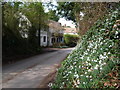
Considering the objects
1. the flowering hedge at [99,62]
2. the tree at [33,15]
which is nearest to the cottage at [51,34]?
the tree at [33,15]

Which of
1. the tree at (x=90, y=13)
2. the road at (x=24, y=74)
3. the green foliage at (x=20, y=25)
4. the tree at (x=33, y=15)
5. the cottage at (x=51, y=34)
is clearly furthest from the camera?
the cottage at (x=51, y=34)

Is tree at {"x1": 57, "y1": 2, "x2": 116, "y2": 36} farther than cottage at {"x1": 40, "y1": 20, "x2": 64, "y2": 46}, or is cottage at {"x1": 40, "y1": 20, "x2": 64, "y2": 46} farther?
cottage at {"x1": 40, "y1": 20, "x2": 64, "y2": 46}

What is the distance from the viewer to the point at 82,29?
9.46 meters

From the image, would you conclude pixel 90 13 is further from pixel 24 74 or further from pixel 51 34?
pixel 51 34

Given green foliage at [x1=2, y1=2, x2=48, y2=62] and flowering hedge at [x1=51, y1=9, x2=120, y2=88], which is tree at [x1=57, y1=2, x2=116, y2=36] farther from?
green foliage at [x1=2, y1=2, x2=48, y2=62]

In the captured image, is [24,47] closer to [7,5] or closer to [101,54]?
[7,5]

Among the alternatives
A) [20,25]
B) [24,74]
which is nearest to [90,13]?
[24,74]

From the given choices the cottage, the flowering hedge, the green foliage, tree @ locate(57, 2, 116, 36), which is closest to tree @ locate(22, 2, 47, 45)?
the green foliage

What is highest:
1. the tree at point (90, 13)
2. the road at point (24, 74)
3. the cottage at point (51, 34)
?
the tree at point (90, 13)

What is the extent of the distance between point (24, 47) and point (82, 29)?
12523mm

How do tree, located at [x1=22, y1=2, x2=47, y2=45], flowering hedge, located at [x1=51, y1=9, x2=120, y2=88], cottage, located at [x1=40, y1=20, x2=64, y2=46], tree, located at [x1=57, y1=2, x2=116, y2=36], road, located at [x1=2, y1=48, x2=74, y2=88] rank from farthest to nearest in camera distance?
cottage, located at [x1=40, y1=20, x2=64, y2=46] < tree, located at [x1=22, y1=2, x2=47, y2=45] < tree, located at [x1=57, y1=2, x2=116, y2=36] < road, located at [x1=2, y1=48, x2=74, y2=88] < flowering hedge, located at [x1=51, y1=9, x2=120, y2=88]

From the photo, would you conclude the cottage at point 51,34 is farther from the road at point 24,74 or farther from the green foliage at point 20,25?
the road at point 24,74

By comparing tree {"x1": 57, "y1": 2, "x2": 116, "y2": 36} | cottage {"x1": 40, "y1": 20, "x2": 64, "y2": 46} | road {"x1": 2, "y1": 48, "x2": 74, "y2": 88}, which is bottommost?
road {"x1": 2, "y1": 48, "x2": 74, "y2": 88}

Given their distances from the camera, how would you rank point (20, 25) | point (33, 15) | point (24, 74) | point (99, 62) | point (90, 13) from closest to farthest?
point (99, 62) < point (90, 13) < point (24, 74) < point (20, 25) < point (33, 15)
